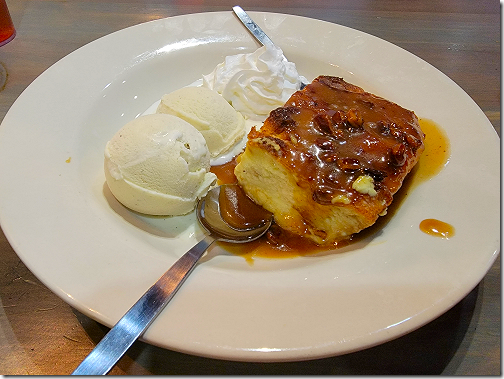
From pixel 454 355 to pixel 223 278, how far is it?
0.88 meters

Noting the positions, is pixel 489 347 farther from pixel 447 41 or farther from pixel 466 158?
pixel 447 41

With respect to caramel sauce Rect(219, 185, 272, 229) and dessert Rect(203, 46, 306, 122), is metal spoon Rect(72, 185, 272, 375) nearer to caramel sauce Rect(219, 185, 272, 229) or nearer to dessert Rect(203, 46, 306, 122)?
caramel sauce Rect(219, 185, 272, 229)

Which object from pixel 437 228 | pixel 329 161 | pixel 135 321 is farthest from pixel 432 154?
pixel 135 321

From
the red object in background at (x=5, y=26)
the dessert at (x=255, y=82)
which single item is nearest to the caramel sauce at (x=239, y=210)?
the dessert at (x=255, y=82)

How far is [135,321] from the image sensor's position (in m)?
1.14

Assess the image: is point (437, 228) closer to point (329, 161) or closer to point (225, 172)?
point (329, 161)

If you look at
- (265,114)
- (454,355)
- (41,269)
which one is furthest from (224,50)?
(454,355)

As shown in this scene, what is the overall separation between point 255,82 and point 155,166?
981 millimetres

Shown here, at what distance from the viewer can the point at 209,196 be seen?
1.86 m

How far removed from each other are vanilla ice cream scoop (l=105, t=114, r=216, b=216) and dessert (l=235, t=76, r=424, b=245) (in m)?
0.28

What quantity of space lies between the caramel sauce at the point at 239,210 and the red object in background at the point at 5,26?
2.22m

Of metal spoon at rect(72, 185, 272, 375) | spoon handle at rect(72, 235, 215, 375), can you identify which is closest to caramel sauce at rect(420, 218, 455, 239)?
metal spoon at rect(72, 185, 272, 375)

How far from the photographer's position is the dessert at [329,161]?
1562 mm

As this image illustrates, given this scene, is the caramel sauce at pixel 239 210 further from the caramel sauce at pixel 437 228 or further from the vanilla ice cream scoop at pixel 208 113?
the caramel sauce at pixel 437 228
